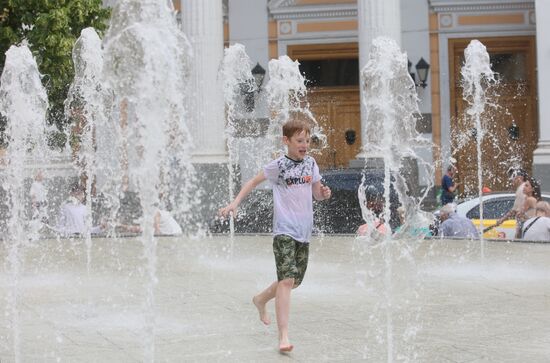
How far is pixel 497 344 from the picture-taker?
5906 mm

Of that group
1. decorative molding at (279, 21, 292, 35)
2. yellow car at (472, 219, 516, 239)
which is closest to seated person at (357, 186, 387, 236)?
yellow car at (472, 219, 516, 239)

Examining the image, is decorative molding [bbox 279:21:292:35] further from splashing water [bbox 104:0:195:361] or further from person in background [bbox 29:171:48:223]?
splashing water [bbox 104:0:195:361]

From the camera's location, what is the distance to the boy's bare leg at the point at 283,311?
5723 millimetres

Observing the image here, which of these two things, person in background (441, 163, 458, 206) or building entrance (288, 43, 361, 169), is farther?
building entrance (288, 43, 361, 169)

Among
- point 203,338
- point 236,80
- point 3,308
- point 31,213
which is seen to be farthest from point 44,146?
point 203,338

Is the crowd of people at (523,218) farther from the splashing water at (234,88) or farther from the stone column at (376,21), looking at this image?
the splashing water at (234,88)

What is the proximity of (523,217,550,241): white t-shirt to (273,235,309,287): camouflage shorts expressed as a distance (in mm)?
6484

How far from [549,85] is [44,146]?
10.4m

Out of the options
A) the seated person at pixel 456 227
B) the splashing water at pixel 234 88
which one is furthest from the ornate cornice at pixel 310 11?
the seated person at pixel 456 227

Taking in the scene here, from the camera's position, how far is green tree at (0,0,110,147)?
1433 centimetres

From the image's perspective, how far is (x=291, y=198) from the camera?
5.95 m

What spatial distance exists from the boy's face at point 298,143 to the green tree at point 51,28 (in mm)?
9049

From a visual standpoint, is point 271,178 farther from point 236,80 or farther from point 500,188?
point 500,188

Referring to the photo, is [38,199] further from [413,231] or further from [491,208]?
[491,208]
